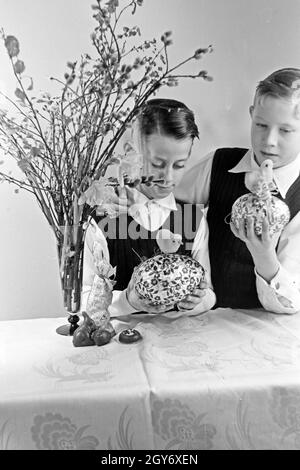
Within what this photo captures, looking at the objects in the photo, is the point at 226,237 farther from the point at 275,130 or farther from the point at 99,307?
the point at 99,307

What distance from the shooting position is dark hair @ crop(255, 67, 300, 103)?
1.49m

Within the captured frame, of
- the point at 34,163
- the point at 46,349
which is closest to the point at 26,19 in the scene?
the point at 34,163

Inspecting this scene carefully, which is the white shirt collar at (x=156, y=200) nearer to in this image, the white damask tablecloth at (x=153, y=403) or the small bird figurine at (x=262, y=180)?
the small bird figurine at (x=262, y=180)

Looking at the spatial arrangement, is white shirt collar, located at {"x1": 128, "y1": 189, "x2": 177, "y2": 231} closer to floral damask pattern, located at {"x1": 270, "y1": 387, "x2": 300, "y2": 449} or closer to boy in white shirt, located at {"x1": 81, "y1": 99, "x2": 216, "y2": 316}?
boy in white shirt, located at {"x1": 81, "y1": 99, "x2": 216, "y2": 316}

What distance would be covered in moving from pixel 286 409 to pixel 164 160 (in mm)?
813

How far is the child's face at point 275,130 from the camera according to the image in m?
1.48

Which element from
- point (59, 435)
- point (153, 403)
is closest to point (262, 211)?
point (153, 403)

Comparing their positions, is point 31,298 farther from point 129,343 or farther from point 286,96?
point 286,96

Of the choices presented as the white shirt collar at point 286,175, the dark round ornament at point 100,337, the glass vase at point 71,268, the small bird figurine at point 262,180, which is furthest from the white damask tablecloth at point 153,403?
the white shirt collar at point 286,175

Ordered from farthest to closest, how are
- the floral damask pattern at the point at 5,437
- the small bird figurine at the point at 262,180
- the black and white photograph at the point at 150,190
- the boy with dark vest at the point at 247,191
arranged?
the boy with dark vest at the point at 247,191, the small bird figurine at the point at 262,180, the black and white photograph at the point at 150,190, the floral damask pattern at the point at 5,437

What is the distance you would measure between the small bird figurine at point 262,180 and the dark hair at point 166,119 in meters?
0.25

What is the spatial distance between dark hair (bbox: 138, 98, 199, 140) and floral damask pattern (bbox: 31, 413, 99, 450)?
2.89 ft

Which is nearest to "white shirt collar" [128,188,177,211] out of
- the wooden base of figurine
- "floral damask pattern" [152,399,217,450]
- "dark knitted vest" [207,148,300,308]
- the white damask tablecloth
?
"dark knitted vest" [207,148,300,308]

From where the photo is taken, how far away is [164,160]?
4.90 ft
